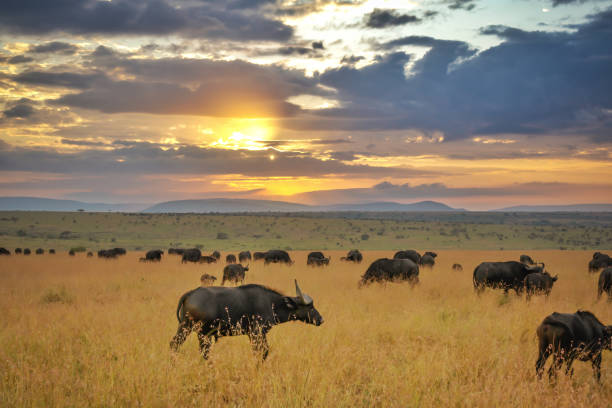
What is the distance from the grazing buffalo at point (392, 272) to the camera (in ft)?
64.8

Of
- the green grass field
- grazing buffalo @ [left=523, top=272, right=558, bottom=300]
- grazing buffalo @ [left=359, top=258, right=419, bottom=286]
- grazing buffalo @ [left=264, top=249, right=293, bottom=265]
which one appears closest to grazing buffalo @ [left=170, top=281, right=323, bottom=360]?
grazing buffalo @ [left=359, top=258, right=419, bottom=286]

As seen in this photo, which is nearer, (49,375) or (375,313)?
(49,375)

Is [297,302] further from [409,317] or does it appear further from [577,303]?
[577,303]

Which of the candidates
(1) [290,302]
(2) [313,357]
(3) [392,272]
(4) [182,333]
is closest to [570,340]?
(2) [313,357]

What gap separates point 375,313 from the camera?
13.1 meters

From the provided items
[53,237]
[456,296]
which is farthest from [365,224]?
[456,296]

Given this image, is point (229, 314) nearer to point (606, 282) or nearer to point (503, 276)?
point (503, 276)

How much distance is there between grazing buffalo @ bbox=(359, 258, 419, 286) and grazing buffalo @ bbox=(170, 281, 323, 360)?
1167cm

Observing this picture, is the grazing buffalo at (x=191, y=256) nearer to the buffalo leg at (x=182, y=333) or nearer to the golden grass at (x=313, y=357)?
the golden grass at (x=313, y=357)

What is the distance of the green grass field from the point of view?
73.1 meters

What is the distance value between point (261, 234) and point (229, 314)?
3293 inches

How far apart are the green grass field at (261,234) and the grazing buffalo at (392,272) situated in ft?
161

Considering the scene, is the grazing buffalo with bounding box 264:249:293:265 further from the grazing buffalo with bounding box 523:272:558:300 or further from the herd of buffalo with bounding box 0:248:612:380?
the herd of buffalo with bounding box 0:248:612:380

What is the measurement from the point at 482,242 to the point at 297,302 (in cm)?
7776
